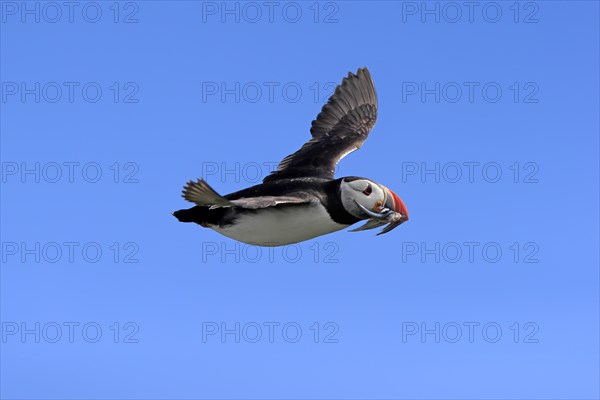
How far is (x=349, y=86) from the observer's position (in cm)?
1725

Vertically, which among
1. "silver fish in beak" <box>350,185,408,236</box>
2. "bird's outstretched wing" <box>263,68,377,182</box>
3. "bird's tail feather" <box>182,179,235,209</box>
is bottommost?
"bird's tail feather" <box>182,179,235,209</box>

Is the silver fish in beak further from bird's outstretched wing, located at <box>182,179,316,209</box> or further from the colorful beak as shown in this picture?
bird's outstretched wing, located at <box>182,179,316,209</box>

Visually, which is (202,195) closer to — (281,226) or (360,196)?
(281,226)

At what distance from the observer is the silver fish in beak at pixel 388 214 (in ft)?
43.7

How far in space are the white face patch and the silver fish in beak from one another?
0.26 feet

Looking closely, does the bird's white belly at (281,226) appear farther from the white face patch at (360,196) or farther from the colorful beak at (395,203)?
the colorful beak at (395,203)

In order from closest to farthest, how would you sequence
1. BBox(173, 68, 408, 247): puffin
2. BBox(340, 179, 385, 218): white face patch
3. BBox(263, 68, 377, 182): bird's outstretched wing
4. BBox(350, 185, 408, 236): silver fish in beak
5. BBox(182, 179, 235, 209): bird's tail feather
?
1. BBox(182, 179, 235, 209): bird's tail feather
2. BBox(173, 68, 408, 247): puffin
3. BBox(340, 179, 385, 218): white face patch
4. BBox(350, 185, 408, 236): silver fish in beak
5. BBox(263, 68, 377, 182): bird's outstretched wing

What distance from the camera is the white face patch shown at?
13.1 m

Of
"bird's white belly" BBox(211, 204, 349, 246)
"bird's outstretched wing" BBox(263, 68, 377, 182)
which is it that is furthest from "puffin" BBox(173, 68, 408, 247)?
"bird's outstretched wing" BBox(263, 68, 377, 182)

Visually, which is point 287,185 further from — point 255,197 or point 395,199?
point 395,199

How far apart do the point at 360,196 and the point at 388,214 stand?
0.53 metres

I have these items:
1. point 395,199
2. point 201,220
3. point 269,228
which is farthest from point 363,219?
point 201,220

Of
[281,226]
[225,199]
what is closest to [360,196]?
[281,226]

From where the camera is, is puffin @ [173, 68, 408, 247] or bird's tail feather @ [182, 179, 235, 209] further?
puffin @ [173, 68, 408, 247]
